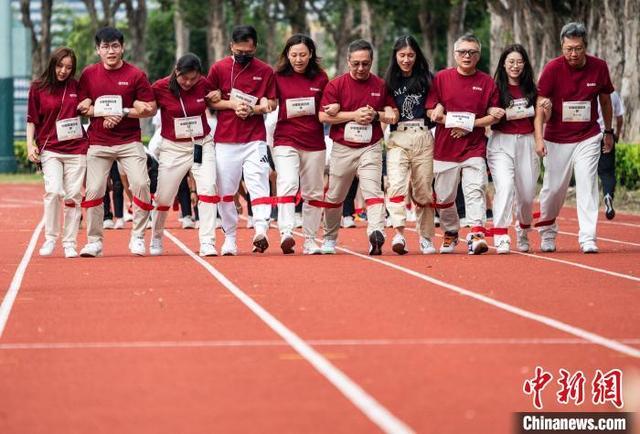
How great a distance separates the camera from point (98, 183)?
54.3 ft

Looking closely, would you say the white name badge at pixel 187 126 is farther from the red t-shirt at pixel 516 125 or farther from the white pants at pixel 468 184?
the red t-shirt at pixel 516 125

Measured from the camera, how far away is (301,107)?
1638 centimetres

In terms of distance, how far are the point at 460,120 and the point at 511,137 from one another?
65 cm

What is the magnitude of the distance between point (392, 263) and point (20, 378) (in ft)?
24.0

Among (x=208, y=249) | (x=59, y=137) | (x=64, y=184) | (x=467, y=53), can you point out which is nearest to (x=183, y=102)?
(x=59, y=137)

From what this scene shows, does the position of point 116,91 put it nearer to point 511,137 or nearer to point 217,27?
point 511,137

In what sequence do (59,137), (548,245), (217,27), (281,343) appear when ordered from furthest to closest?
Result: 1. (217,27)
2. (548,245)
3. (59,137)
4. (281,343)

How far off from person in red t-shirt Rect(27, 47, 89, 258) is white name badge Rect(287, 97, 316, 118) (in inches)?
76.3

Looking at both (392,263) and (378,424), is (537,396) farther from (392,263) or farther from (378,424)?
(392,263)

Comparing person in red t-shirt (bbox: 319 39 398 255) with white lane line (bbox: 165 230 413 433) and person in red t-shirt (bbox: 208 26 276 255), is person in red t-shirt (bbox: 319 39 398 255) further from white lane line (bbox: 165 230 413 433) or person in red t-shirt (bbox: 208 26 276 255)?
white lane line (bbox: 165 230 413 433)

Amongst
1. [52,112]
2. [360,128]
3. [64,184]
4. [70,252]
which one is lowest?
[70,252]

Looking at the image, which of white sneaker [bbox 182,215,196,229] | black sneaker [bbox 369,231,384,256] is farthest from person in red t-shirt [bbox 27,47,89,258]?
white sneaker [bbox 182,215,196,229]

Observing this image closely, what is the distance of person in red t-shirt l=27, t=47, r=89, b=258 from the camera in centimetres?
1633

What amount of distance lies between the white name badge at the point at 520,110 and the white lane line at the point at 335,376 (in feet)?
14.4
